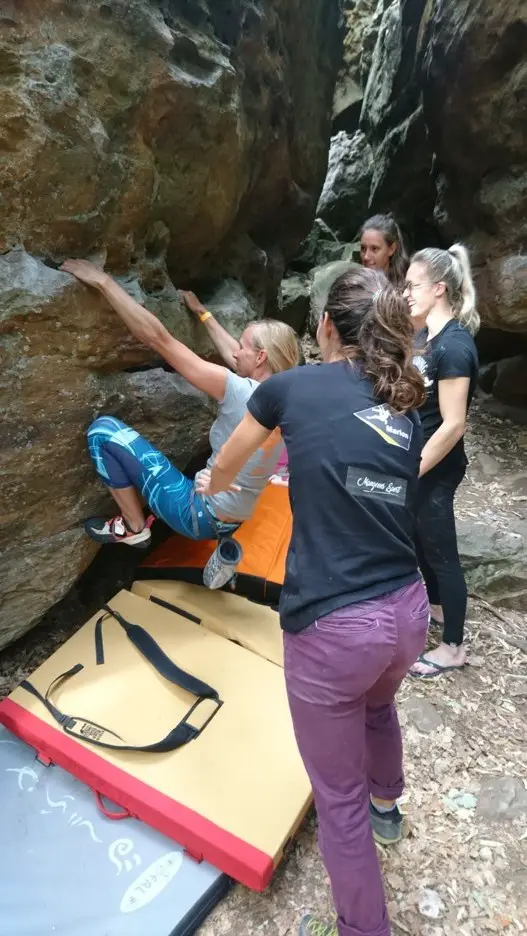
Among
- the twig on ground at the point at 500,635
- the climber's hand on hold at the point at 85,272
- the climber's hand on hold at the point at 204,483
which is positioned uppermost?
the climber's hand on hold at the point at 85,272

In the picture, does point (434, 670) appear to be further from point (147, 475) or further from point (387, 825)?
point (147, 475)

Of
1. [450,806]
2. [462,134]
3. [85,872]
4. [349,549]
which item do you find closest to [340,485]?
[349,549]

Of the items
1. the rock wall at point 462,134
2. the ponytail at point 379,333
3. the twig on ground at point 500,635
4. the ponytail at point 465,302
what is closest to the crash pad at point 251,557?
the twig on ground at point 500,635

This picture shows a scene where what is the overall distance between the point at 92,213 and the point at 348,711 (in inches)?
85.9

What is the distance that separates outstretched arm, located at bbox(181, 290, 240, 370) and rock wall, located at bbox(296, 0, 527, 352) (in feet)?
9.24

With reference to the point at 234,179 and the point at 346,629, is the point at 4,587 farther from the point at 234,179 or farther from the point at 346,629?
the point at 234,179

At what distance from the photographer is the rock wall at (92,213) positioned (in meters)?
2.22

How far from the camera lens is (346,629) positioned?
1499 mm

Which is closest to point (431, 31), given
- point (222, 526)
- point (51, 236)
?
point (51, 236)

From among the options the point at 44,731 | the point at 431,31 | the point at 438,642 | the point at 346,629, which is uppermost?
the point at 431,31

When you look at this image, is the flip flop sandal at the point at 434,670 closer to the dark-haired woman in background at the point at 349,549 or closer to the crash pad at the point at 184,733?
the crash pad at the point at 184,733

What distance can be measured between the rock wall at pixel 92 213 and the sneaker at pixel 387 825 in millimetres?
1639

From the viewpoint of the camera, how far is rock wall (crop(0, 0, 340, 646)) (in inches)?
87.4

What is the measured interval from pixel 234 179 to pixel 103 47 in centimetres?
105
